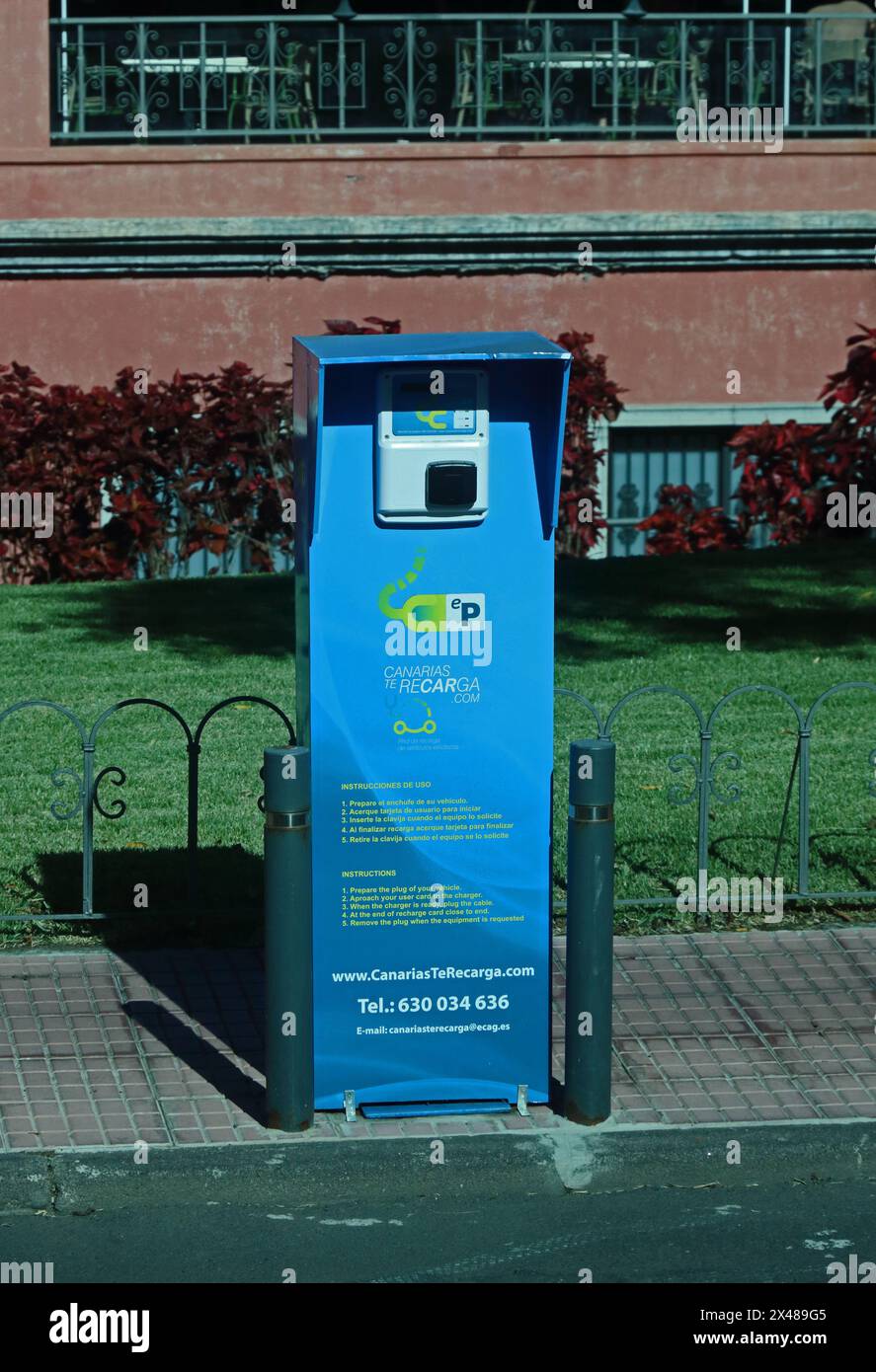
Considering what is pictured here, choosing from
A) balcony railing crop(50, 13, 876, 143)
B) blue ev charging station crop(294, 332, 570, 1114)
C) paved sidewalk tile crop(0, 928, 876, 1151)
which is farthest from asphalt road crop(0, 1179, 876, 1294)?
balcony railing crop(50, 13, 876, 143)

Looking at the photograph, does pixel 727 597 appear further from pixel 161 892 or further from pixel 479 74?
pixel 161 892

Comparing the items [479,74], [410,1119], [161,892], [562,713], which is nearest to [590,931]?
[410,1119]

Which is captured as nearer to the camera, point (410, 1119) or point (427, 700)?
point (427, 700)

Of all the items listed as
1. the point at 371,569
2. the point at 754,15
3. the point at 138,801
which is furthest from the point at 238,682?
the point at 754,15

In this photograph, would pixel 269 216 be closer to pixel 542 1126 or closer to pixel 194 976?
pixel 194 976

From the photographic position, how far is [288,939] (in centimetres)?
586

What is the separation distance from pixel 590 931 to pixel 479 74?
12978mm

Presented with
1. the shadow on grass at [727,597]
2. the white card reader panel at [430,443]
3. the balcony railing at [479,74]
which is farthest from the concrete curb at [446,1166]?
the balcony railing at [479,74]

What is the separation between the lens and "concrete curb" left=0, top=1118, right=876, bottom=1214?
5.71 m

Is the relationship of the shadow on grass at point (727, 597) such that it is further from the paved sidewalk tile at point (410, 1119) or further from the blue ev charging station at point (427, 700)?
the blue ev charging station at point (427, 700)

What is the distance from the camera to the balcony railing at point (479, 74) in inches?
694

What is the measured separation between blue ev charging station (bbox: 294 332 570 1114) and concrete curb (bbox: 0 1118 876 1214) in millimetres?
260

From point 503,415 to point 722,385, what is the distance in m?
11.7

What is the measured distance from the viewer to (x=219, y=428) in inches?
607
